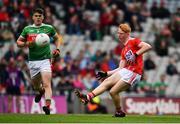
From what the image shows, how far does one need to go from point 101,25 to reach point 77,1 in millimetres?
1646

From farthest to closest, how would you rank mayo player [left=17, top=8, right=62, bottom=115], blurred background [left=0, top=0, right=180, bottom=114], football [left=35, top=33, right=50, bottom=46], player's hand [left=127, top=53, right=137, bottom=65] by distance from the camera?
blurred background [left=0, top=0, right=180, bottom=114] < mayo player [left=17, top=8, right=62, bottom=115] < football [left=35, top=33, right=50, bottom=46] < player's hand [left=127, top=53, right=137, bottom=65]

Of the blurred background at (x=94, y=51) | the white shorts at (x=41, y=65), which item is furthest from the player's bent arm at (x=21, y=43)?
the blurred background at (x=94, y=51)

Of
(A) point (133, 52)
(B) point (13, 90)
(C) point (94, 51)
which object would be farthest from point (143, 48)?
(C) point (94, 51)

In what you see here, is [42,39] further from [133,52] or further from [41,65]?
[133,52]

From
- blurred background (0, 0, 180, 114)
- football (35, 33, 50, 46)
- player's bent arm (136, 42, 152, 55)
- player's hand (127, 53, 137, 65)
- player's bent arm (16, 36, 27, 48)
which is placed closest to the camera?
player's bent arm (136, 42, 152, 55)

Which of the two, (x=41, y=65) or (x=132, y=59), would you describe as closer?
(x=132, y=59)

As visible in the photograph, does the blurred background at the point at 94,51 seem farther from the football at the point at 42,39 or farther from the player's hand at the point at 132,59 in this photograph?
the player's hand at the point at 132,59

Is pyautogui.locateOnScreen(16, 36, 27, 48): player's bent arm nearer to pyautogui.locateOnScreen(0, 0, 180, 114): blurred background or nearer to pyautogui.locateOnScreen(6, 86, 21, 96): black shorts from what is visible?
pyautogui.locateOnScreen(0, 0, 180, 114): blurred background

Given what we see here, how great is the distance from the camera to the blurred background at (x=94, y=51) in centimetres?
2673

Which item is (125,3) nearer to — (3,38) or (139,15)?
(139,15)

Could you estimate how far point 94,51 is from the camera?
103 feet

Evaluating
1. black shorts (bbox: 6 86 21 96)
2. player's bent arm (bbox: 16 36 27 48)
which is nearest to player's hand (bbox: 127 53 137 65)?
player's bent arm (bbox: 16 36 27 48)

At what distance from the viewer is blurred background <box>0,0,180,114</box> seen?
2673 centimetres

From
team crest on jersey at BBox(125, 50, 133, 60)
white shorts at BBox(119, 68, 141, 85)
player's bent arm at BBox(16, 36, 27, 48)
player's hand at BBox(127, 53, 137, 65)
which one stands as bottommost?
white shorts at BBox(119, 68, 141, 85)
